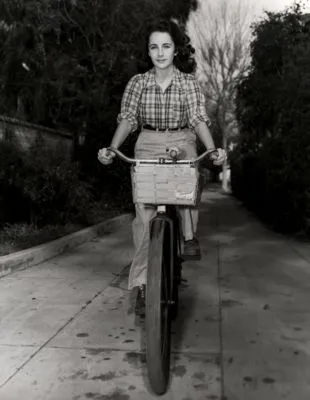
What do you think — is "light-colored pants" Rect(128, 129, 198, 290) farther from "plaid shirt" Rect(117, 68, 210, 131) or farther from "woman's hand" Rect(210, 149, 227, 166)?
"woman's hand" Rect(210, 149, 227, 166)

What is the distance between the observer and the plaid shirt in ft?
11.7

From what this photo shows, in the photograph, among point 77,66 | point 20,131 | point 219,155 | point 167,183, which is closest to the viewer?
point 167,183

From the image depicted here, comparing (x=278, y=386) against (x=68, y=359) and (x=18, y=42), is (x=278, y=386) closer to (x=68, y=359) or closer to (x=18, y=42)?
(x=68, y=359)

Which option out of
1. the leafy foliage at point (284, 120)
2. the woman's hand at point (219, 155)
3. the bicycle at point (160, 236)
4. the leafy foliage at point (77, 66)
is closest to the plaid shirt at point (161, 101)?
the woman's hand at point (219, 155)

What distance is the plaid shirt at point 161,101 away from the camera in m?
3.57

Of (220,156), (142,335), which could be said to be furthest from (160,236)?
(142,335)

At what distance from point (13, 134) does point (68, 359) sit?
6379 millimetres

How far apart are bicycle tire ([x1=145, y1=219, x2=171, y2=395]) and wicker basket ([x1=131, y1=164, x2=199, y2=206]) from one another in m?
0.22

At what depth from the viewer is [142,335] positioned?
3.88 metres

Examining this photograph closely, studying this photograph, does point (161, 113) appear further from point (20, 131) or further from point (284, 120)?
point (20, 131)

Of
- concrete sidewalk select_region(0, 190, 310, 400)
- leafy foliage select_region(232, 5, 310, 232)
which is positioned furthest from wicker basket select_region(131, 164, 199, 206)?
leafy foliage select_region(232, 5, 310, 232)

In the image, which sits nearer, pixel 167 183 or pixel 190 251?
pixel 167 183

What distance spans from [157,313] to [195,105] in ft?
4.75

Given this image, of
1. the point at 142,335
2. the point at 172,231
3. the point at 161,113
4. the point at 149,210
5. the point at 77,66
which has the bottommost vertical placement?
the point at 142,335
